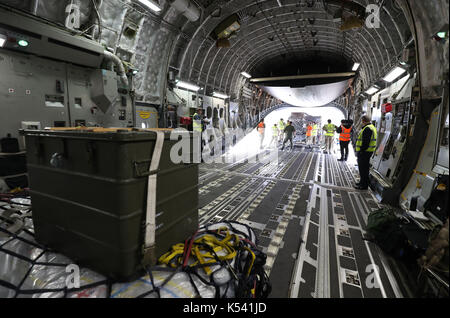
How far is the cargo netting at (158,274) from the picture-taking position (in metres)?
1.73

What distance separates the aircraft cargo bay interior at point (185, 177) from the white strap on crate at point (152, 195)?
2 cm

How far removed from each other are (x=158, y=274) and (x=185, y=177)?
1.03 meters

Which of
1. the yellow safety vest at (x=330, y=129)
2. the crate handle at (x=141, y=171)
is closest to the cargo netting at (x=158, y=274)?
the crate handle at (x=141, y=171)

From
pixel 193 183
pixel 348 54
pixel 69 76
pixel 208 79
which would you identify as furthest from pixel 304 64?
pixel 193 183

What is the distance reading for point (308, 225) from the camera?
3.35 metres

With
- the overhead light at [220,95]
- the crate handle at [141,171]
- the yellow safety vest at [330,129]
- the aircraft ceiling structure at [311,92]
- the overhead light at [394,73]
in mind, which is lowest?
the crate handle at [141,171]

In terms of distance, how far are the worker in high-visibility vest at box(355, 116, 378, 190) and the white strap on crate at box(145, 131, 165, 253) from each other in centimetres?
516

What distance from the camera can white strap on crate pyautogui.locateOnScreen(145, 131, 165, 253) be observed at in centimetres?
185

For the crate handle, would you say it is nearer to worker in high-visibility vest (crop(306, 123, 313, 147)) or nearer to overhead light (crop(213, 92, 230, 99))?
overhead light (crop(213, 92, 230, 99))

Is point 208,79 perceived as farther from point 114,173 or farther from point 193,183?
point 114,173

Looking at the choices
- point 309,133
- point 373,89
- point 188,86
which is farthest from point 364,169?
point 309,133

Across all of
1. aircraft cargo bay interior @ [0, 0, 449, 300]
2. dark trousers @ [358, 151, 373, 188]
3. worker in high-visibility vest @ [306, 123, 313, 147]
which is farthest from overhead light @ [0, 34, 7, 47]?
worker in high-visibility vest @ [306, 123, 313, 147]

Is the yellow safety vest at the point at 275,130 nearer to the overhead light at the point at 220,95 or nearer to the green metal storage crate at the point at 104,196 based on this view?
the overhead light at the point at 220,95

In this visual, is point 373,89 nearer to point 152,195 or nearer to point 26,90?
point 152,195
